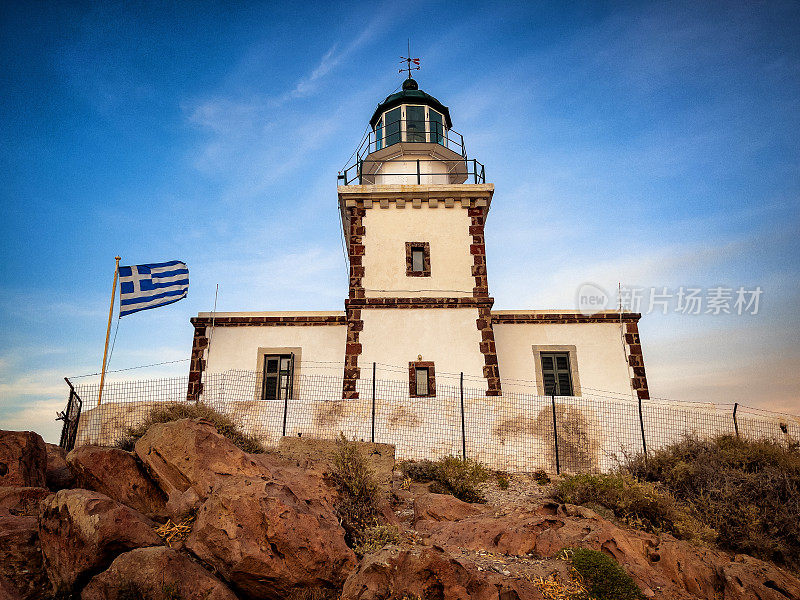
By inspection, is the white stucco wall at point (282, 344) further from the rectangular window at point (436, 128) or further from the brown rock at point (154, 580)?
the brown rock at point (154, 580)

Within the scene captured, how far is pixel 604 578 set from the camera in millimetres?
6312

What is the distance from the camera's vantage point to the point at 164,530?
677cm

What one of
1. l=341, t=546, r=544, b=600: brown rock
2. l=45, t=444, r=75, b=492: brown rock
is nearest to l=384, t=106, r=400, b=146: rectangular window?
l=45, t=444, r=75, b=492: brown rock

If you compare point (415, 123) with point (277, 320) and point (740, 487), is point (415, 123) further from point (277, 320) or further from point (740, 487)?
point (740, 487)

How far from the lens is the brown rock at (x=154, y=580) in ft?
17.9

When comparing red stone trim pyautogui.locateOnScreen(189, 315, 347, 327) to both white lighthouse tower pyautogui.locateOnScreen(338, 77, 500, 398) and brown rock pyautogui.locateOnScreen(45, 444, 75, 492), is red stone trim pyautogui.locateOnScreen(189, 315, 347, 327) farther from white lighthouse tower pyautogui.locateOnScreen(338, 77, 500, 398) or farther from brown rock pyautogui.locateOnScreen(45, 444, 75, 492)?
brown rock pyautogui.locateOnScreen(45, 444, 75, 492)

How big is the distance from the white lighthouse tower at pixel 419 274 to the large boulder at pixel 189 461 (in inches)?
268

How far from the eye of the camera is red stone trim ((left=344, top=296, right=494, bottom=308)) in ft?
51.5

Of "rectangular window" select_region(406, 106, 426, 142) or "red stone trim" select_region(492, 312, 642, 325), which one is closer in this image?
"red stone trim" select_region(492, 312, 642, 325)

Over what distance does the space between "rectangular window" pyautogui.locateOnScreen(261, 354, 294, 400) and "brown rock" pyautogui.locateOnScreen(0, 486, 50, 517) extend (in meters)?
8.91

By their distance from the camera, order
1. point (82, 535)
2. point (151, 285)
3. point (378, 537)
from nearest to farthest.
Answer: point (82, 535), point (378, 537), point (151, 285)

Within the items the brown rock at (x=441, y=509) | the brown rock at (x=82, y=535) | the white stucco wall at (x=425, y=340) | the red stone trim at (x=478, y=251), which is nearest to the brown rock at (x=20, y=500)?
the brown rock at (x=82, y=535)

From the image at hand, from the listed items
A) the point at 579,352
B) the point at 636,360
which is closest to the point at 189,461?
the point at 579,352

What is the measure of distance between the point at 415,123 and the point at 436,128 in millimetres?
789
